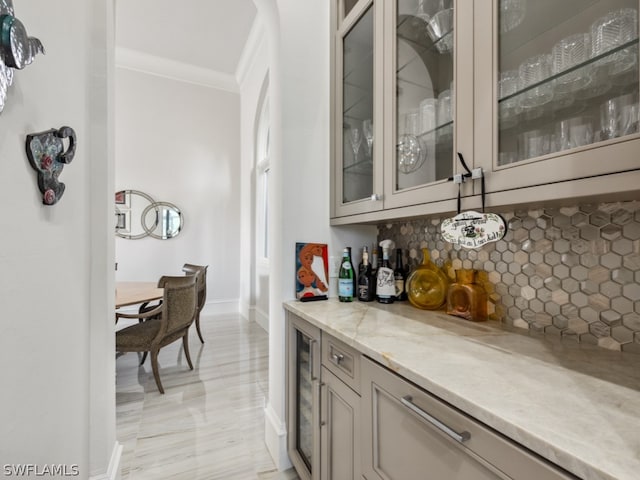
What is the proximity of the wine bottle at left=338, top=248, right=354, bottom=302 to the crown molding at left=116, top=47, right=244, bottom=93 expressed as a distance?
176 inches

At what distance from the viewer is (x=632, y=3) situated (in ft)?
2.18

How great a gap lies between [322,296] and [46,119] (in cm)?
129

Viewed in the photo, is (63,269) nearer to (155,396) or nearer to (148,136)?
(155,396)

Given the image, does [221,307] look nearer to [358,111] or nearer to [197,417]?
[197,417]

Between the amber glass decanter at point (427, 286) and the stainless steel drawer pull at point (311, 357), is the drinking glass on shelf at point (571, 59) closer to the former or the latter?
the amber glass decanter at point (427, 286)

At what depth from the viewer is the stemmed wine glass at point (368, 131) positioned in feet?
4.74

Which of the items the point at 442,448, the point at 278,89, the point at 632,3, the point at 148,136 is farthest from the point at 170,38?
the point at 442,448

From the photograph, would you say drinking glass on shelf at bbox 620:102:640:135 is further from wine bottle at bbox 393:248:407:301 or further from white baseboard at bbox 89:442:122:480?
white baseboard at bbox 89:442:122:480

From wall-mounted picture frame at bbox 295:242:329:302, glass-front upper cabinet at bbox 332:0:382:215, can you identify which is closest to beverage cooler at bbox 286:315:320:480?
wall-mounted picture frame at bbox 295:242:329:302

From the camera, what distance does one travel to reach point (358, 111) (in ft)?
4.98

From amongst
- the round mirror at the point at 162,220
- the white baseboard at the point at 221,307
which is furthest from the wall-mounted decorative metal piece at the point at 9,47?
the white baseboard at the point at 221,307

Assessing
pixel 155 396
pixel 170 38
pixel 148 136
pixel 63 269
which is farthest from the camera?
pixel 148 136

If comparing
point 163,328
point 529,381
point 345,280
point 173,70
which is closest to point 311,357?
point 345,280

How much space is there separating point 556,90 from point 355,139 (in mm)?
906
